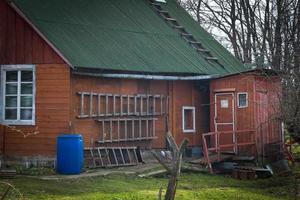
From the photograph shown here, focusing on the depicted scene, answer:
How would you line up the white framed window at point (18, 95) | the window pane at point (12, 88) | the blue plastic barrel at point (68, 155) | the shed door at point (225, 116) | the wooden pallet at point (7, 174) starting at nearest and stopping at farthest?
the wooden pallet at point (7, 174)
the blue plastic barrel at point (68, 155)
the white framed window at point (18, 95)
the window pane at point (12, 88)
the shed door at point (225, 116)

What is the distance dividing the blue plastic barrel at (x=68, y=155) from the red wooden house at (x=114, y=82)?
49.5 inches

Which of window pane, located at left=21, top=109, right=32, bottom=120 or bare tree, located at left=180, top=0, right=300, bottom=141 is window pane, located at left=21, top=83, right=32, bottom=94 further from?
bare tree, located at left=180, top=0, right=300, bottom=141

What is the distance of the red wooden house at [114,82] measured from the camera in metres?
17.9

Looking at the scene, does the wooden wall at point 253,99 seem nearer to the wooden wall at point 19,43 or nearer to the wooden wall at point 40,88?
the wooden wall at point 40,88

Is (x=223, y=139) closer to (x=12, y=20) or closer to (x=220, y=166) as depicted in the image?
(x=220, y=166)

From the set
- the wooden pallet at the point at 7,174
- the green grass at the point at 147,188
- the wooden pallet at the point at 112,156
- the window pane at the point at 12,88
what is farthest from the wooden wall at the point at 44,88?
the green grass at the point at 147,188

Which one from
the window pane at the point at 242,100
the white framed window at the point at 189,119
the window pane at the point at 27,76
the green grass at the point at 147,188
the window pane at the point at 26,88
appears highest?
Answer: the window pane at the point at 27,76

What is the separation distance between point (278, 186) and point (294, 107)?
3405 mm

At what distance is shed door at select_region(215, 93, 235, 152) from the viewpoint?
71.3 ft

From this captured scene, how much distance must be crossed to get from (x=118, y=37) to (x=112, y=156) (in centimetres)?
493

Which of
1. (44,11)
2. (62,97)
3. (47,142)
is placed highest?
(44,11)

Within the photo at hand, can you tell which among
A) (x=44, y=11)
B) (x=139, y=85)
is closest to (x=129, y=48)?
(x=139, y=85)

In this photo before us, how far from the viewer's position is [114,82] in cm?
1956

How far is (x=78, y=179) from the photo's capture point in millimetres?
15180
